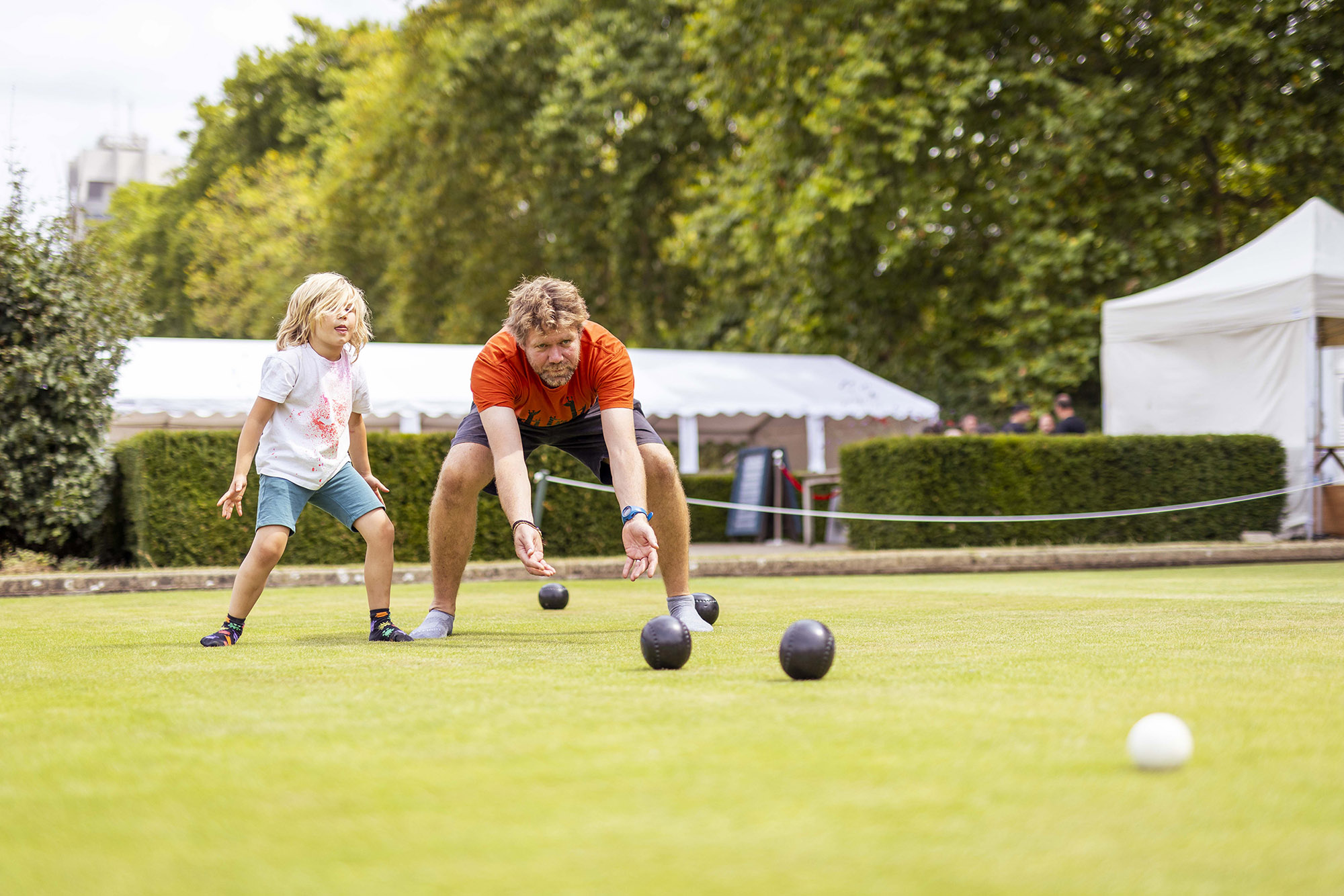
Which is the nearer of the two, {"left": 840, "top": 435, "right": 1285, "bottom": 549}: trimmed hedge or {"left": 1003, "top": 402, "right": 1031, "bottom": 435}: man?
{"left": 840, "top": 435, "right": 1285, "bottom": 549}: trimmed hedge

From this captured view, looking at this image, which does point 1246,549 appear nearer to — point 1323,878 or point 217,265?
point 1323,878

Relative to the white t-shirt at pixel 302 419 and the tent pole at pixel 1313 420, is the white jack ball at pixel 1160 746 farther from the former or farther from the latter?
the tent pole at pixel 1313 420

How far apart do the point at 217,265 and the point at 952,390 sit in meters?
23.0

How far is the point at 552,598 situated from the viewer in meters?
7.64

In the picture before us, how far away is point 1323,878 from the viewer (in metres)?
1.78

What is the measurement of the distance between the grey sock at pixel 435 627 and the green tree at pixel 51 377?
7.43 m

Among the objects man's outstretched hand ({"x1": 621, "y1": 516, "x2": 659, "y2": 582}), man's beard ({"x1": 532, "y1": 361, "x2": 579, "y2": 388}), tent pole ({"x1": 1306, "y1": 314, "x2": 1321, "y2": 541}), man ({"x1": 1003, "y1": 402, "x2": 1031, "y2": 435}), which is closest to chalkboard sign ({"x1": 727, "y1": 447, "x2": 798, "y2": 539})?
man ({"x1": 1003, "y1": 402, "x2": 1031, "y2": 435})

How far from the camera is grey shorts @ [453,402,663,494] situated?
5660 mm

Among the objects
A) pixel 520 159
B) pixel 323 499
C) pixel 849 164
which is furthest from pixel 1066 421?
pixel 520 159

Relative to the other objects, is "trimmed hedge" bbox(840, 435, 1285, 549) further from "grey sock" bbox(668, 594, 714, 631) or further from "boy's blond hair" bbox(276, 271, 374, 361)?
"boy's blond hair" bbox(276, 271, 374, 361)

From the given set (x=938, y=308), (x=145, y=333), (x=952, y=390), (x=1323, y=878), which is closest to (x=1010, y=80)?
(x=938, y=308)

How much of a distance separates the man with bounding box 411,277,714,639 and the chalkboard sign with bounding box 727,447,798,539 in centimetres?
1105

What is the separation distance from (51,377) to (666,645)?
953 centimetres

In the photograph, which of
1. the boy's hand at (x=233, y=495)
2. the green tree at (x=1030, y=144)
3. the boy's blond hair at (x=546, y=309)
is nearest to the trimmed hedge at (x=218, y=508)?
the boy's hand at (x=233, y=495)
